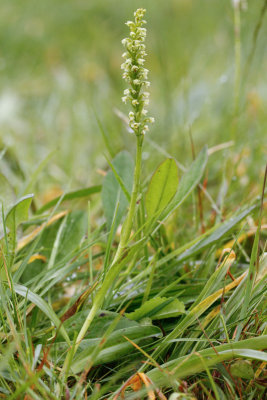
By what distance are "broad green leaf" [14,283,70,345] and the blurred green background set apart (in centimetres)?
57

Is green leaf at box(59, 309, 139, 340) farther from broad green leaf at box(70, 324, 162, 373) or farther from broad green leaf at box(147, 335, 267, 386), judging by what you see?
broad green leaf at box(147, 335, 267, 386)

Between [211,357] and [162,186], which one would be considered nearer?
[211,357]

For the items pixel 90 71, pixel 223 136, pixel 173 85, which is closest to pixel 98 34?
pixel 90 71

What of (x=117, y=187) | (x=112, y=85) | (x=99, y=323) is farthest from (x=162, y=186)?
(x=112, y=85)

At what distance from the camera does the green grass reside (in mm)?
884

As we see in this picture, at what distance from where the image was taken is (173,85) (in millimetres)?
3203

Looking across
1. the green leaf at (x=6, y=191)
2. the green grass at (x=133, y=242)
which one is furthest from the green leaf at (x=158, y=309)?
the green leaf at (x=6, y=191)

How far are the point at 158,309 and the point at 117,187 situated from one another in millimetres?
463

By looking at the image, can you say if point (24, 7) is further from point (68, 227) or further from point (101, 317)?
point (101, 317)

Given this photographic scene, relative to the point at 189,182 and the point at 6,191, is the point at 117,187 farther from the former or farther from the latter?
the point at 6,191

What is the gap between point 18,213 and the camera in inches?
45.3

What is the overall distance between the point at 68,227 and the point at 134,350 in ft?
1.64

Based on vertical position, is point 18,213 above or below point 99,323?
above

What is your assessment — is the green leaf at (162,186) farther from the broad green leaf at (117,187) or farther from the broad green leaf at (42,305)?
the broad green leaf at (42,305)
